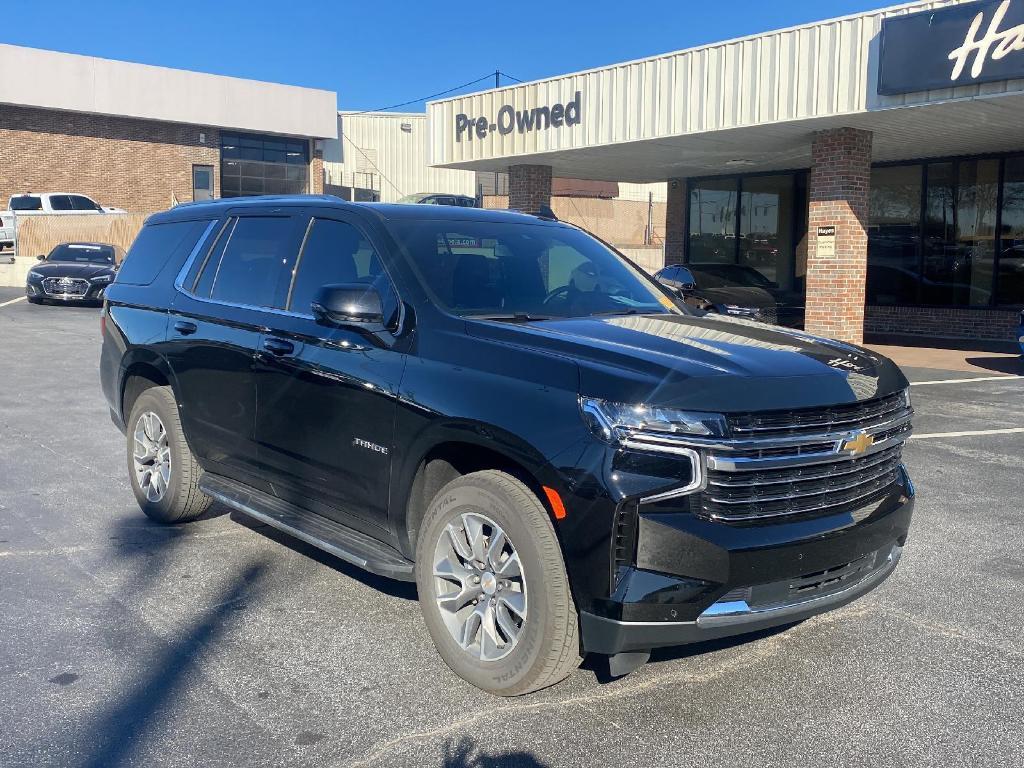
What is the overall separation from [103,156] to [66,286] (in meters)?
19.6

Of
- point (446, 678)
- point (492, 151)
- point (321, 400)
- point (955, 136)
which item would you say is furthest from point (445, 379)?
point (492, 151)

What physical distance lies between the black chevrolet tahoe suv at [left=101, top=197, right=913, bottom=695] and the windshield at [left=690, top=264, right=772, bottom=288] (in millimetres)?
11414

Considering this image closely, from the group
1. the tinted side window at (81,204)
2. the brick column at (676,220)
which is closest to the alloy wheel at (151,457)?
the brick column at (676,220)

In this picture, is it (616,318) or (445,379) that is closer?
(445,379)

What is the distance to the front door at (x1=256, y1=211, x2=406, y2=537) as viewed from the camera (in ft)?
13.6

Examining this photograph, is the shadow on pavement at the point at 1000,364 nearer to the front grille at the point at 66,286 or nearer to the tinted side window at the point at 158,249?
the tinted side window at the point at 158,249

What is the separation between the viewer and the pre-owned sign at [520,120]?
56.0ft

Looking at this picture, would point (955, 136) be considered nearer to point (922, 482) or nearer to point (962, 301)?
point (962, 301)

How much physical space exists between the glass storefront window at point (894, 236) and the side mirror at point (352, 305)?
17.3 metres

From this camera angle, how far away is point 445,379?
3.84m

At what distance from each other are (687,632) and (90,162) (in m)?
39.6

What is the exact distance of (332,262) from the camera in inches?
185

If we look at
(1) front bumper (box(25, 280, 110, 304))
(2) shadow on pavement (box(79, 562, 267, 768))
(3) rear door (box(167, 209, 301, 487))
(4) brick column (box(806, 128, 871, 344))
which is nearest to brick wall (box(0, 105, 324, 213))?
(1) front bumper (box(25, 280, 110, 304))

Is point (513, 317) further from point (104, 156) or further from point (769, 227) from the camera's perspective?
point (104, 156)
